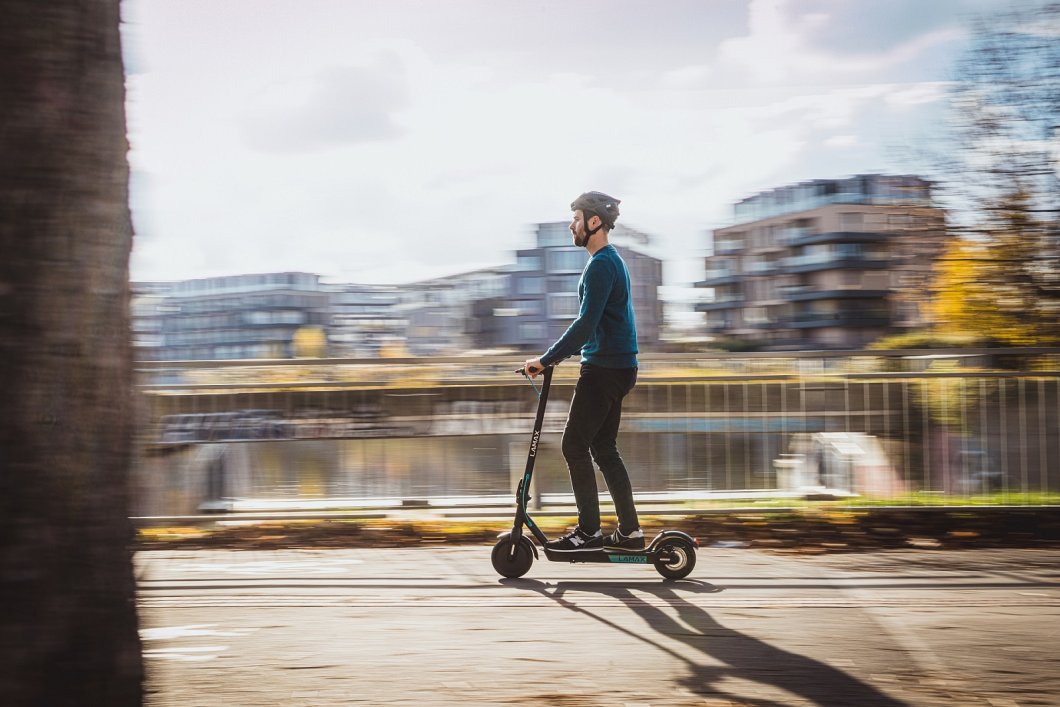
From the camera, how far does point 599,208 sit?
5684mm

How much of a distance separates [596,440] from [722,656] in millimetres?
1830

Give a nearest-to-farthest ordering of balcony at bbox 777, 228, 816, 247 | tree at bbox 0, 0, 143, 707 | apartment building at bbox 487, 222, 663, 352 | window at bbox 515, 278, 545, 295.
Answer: tree at bbox 0, 0, 143, 707, apartment building at bbox 487, 222, 663, 352, balcony at bbox 777, 228, 816, 247, window at bbox 515, 278, 545, 295

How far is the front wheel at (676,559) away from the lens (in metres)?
5.71

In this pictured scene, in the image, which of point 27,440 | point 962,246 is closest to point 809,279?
point 962,246

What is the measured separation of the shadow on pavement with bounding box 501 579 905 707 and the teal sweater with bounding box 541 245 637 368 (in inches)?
49.2

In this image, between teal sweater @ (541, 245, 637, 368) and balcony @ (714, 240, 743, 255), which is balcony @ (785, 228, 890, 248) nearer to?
balcony @ (714, 240, 743, 255)

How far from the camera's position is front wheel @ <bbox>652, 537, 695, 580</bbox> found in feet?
18.7

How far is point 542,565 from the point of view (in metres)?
6.26

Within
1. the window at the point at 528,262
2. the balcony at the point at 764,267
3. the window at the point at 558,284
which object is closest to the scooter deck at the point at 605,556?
the window at the point at 558,284

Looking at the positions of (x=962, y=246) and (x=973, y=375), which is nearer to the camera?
(x=973, y=375)

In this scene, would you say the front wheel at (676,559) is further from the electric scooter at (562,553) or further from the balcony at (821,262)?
the balcony at (821,262)

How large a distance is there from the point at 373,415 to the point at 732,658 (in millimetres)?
4796

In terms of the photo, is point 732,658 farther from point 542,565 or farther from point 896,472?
point 896,472

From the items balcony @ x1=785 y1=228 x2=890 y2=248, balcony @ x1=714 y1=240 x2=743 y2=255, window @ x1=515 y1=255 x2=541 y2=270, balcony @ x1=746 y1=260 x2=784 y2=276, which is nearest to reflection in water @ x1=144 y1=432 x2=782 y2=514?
balcony @ x1=785 y1=228 x2=890 y2=248
